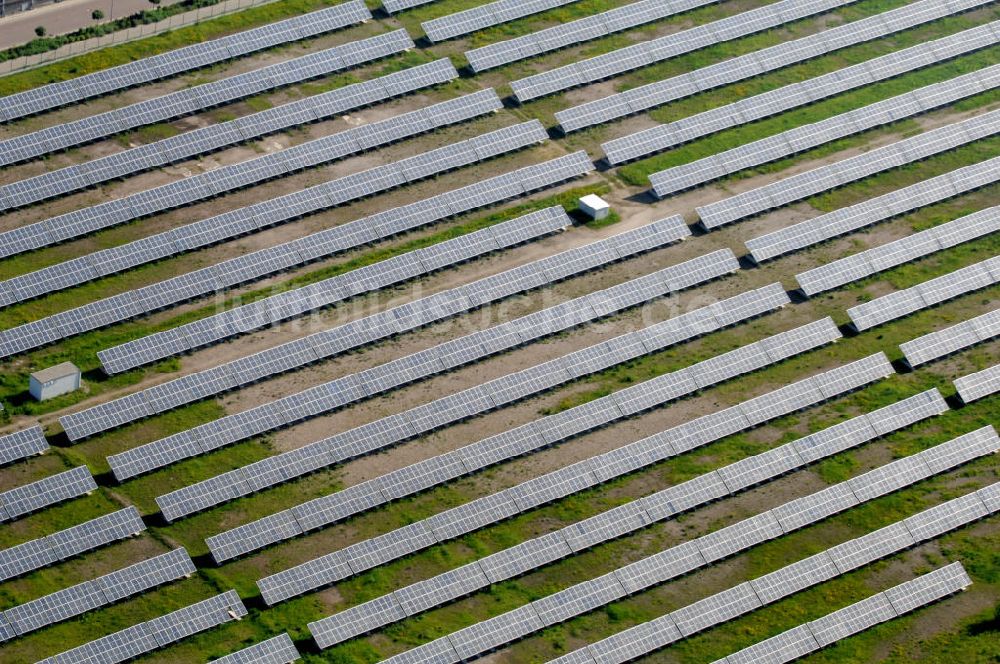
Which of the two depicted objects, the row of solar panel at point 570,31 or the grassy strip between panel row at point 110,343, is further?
the row of solar panel at point 570,31

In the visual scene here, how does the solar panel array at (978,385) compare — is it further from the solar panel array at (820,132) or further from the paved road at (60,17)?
the paved road at (60,17)

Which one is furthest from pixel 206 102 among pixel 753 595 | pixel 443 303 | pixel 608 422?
pixel 753 595

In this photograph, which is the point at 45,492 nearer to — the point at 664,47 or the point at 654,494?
the point at 654,494

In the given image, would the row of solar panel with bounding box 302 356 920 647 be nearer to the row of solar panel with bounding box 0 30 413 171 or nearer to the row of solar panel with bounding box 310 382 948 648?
the row of solar panel with bounding box 310 382 948 648

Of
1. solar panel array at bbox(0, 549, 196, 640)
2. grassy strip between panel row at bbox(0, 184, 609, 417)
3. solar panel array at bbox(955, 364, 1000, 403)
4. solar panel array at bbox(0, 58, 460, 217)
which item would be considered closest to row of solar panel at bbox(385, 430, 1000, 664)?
solar panel array at bbox(955, 364, 1000, 403)

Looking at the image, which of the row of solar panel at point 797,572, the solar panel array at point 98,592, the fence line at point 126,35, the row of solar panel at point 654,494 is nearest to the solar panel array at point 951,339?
the row of solar panel at point 654,494

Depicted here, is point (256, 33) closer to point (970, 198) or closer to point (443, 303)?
point (443, 303)
